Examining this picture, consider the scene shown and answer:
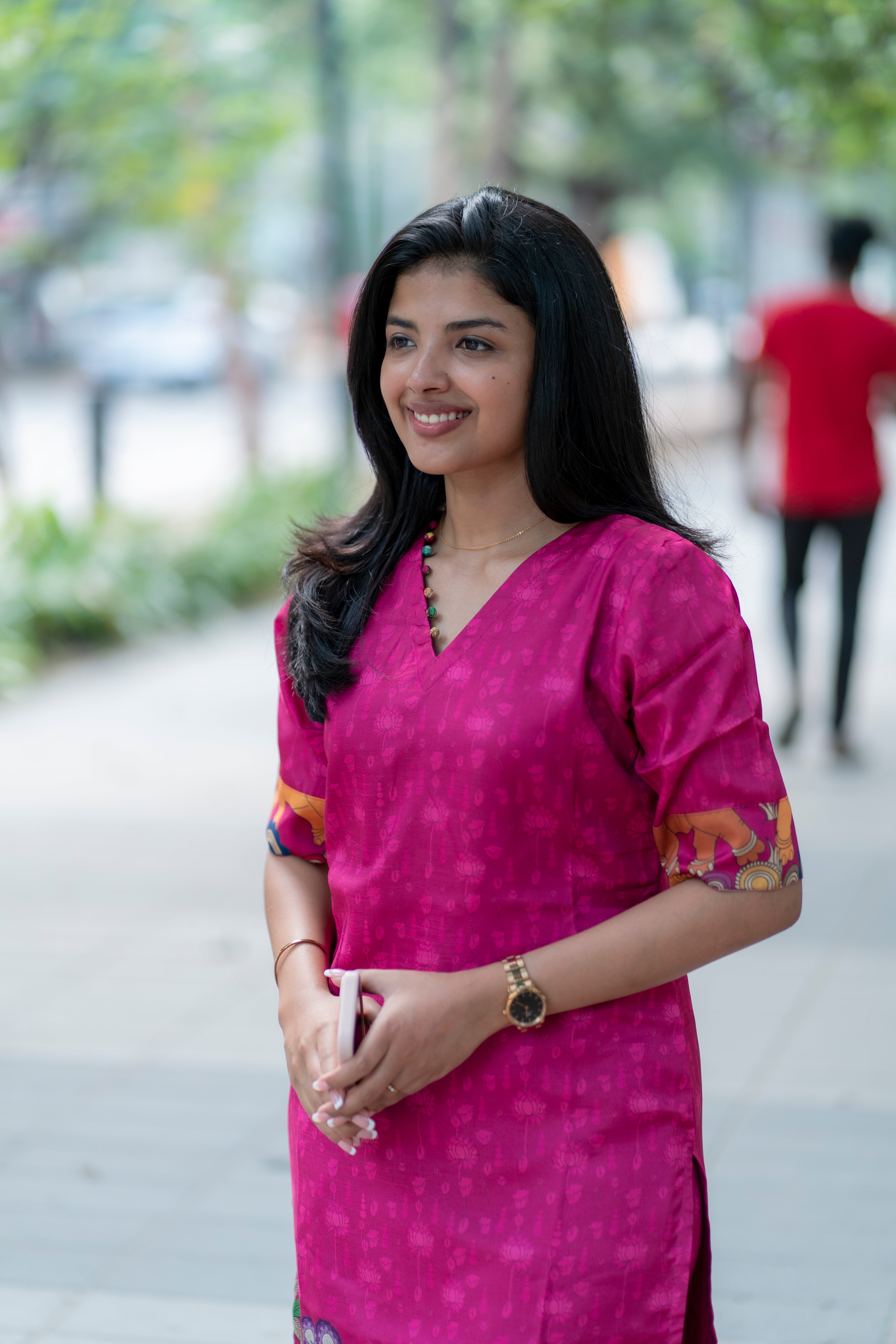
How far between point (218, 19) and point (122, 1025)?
29.5 feet

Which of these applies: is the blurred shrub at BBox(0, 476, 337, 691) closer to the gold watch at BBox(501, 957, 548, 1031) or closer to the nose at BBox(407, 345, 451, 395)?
the nose at BBox(407, 345, 451, 395)

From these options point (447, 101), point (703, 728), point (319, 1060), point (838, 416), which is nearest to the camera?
point (703, 728)

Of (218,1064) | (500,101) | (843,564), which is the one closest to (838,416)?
(843,564)

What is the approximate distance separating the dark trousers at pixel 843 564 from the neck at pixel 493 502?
5115 mm

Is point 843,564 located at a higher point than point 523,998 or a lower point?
lower

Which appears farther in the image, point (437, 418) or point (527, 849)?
point (437, 418)

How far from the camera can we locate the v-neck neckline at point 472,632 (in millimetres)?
1780

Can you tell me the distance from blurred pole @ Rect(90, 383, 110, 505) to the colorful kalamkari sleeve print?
978 centimetres

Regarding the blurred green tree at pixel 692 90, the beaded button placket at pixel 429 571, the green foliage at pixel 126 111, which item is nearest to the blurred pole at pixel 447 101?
the blurred green tree at pixel 692 90

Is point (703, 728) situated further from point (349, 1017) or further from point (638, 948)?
point (349, 1017)

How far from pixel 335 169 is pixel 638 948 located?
13247 millimetres

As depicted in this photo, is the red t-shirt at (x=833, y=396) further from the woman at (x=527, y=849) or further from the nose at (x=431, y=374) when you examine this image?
the nose at (x=431, y=374)

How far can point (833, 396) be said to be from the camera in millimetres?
6766

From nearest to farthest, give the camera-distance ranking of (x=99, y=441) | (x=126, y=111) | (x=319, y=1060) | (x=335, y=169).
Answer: (x=319, y=1060)
(x=126, y=111)
(x=99, y=441)
(x=335, y=169)
